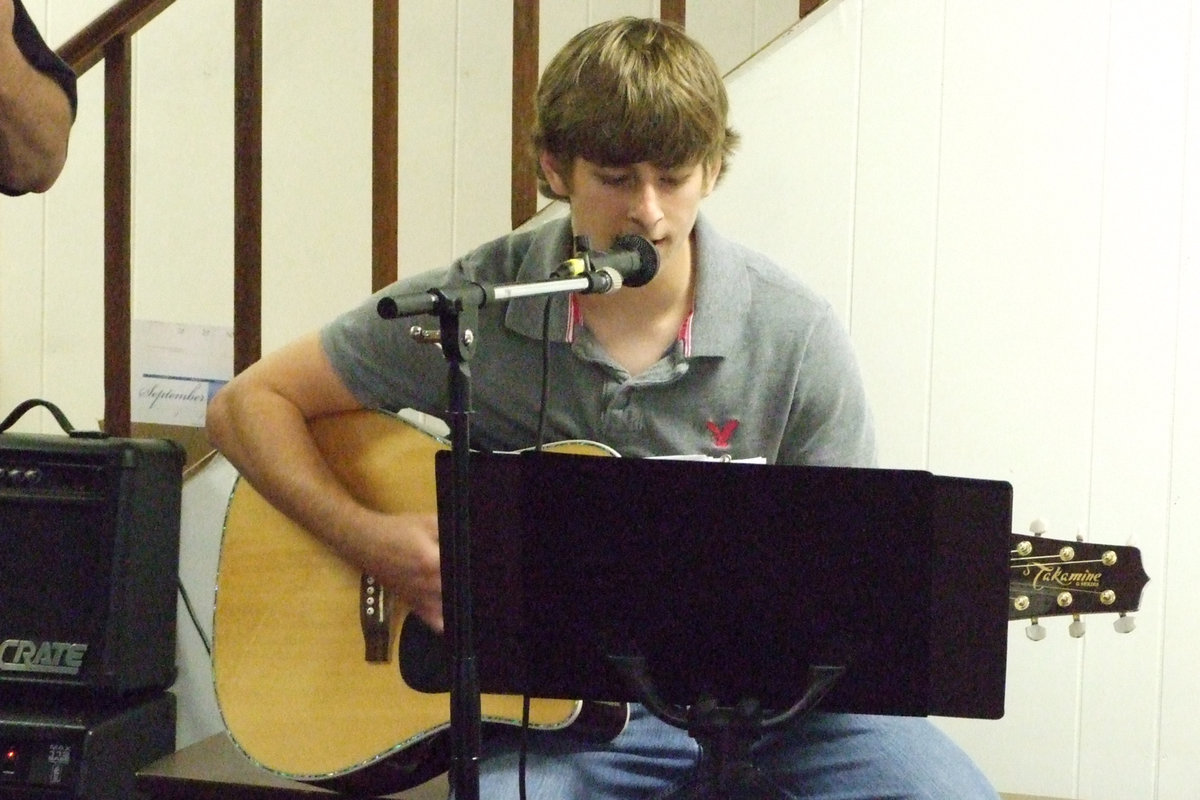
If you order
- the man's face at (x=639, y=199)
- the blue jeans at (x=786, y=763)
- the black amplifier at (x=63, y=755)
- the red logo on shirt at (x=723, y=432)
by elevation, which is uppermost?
the man's face at (x=639, y=199)

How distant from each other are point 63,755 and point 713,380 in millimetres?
1008

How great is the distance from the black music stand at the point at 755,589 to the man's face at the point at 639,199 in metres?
0.38

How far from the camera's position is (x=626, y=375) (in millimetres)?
1476

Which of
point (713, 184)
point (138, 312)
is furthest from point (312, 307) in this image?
point (713, 184)

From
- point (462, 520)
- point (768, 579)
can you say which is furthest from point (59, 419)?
point (768, 579)

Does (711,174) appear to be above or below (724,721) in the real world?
above

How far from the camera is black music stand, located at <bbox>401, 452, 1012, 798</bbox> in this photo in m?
1.04

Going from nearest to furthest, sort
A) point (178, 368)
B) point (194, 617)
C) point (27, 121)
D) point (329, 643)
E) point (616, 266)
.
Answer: point (616, 266) → point (27, 121) → point (329, 643) → point (194, 617) → point (178, 368)

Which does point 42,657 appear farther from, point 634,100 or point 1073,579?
point 1073,579

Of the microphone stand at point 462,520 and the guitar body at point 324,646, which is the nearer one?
the microphone stand at point 462,520

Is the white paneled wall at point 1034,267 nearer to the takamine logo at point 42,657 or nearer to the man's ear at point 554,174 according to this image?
the man's ear at point 554,174

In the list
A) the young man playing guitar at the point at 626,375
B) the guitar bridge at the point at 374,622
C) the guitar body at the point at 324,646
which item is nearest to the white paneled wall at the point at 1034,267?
the young man playing guitar at the point at 626,375

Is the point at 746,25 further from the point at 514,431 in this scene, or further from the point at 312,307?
the point at 514,431

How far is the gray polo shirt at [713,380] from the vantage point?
1464 mm
